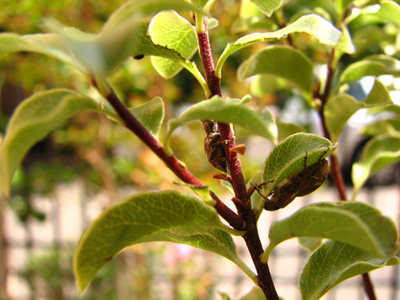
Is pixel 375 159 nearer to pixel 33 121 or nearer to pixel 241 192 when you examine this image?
pixel 241 192

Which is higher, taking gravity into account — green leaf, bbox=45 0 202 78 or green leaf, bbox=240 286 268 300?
green leaf, bbox=45 0 202 78

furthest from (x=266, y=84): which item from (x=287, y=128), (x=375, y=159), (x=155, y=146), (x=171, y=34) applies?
(x=155, y=146)

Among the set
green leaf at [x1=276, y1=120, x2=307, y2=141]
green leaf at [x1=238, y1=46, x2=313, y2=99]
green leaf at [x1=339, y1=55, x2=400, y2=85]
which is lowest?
green leaf at [x1=276, y1=120, x2=307, y2=141]

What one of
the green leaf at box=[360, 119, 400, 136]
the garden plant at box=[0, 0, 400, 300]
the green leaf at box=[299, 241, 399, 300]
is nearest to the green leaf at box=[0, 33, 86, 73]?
the garden plant at box=[0, 0, 400, 300]

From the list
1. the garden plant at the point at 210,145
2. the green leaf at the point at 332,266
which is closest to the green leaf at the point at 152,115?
the garden plant at the point at 210,145

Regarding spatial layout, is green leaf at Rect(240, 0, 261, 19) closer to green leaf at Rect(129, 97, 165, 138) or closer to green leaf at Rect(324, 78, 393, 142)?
green leaf at Rect(324, 78, 393, 142)

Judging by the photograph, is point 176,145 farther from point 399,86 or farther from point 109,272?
point 399,86
